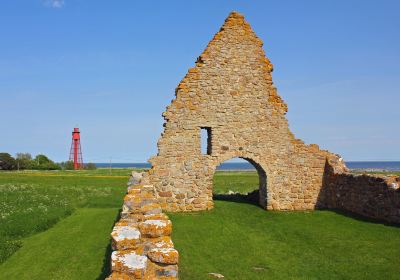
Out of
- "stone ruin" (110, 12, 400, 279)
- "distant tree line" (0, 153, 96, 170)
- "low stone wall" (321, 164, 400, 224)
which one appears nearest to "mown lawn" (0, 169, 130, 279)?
"stone ruin" (110, 12, 400, 279)

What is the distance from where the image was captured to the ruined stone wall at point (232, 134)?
57.1 feet

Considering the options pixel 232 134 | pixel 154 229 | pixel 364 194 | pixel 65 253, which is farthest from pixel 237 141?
pixel 154 229

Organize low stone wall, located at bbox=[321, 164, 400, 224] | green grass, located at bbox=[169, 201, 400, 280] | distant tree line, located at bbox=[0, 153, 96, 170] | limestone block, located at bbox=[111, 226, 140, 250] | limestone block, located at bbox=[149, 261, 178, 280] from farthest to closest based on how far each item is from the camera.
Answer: distant tree line, located at bbox=[0, 153, 96, 170] < low stone wall, located at bbox=[321, 164, 400, 224] < green grass, located at bbox=[169, 201, 400, 280] < limestone block, located at bbox=[111, 226, 140, 250] < limestone block, located at bbox=[149, 261, 178, 280]

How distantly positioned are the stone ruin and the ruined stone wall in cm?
4

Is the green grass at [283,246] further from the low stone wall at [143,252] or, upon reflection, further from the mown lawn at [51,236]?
the low stone wall at [143,252]

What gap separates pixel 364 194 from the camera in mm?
16078

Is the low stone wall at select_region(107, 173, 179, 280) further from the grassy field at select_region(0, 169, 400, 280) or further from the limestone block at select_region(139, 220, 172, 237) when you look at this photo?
the grassy field at select_region(0, 169, 400, 280)

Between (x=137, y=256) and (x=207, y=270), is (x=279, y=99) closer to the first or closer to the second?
(x=207, y=270)

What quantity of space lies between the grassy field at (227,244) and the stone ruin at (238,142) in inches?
46.0

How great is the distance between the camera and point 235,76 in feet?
59.3

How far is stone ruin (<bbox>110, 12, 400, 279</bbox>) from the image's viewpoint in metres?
17.4

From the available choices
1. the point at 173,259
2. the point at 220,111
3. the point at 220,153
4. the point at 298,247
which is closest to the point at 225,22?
the point at 220,111

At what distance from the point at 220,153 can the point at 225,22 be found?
560 centimetres

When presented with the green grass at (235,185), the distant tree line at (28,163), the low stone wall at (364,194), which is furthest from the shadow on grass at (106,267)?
the distant tree line at (28,163)
